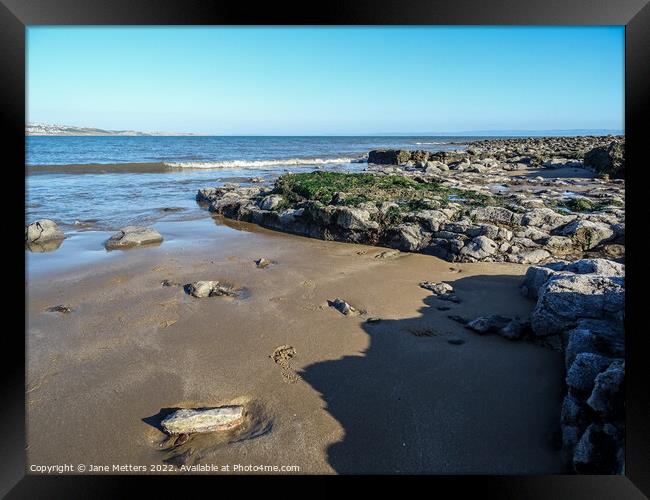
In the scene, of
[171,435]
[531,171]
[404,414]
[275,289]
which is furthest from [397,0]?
[531,171]

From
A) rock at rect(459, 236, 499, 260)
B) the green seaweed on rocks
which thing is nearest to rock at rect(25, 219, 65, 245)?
the green seaweed on rocks

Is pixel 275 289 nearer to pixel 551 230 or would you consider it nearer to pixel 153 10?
pixel 153 10

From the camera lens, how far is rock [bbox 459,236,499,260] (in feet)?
23.6

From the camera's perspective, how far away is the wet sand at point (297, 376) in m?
2.91

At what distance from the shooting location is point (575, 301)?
4.00m

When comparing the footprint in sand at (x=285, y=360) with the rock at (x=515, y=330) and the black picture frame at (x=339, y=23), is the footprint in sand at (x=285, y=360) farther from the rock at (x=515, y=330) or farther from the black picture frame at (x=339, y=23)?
the rock at (x=515, y=330)

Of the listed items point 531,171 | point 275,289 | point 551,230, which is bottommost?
point 275,289

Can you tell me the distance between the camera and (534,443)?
2.91 m

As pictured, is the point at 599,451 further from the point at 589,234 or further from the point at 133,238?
the point at 133,238

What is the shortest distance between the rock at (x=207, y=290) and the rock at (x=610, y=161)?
17204 mm

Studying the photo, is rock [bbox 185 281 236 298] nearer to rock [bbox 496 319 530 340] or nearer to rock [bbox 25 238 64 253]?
rock [bbox 496 319 530 340]

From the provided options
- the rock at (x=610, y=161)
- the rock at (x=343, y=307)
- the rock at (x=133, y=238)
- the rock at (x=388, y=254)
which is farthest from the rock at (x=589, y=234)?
the rock at (x=610, y=161)

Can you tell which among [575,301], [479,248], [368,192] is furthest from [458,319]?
[368,192]

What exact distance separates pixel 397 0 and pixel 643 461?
117 inches
